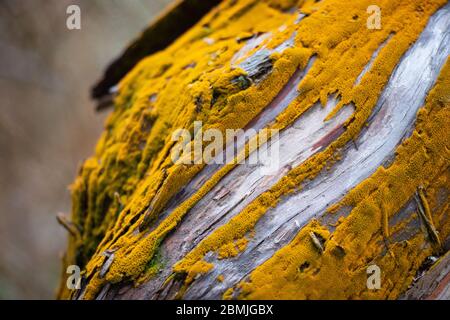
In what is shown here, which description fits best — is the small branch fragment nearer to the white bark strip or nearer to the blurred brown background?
the white bark strip

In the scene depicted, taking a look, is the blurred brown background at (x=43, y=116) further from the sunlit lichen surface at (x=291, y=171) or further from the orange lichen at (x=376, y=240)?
the orange lichen at (x=376, y=240)

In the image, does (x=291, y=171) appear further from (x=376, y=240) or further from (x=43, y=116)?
(x=43, y=116)

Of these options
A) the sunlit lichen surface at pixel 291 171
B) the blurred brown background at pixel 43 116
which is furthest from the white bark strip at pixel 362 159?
the blurred brown background at pixel 43 116

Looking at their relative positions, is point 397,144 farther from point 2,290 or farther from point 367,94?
point 2,290

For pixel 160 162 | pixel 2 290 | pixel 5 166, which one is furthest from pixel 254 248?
pixel 5 166

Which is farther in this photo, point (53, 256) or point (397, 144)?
point (53, 256)

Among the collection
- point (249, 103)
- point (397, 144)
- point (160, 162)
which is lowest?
point (397, 144)
